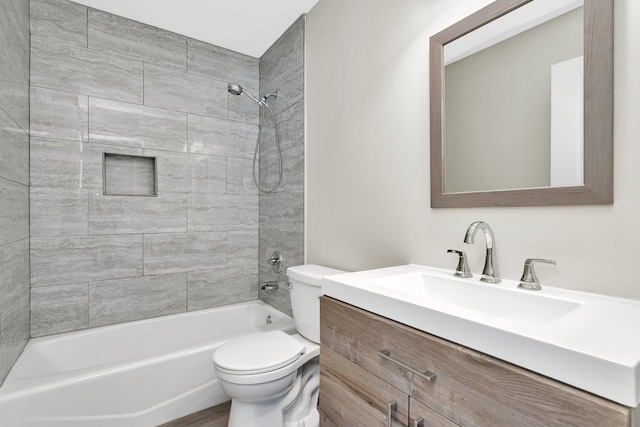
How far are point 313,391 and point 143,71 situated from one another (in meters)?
2.38

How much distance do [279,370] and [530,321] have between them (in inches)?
40.0

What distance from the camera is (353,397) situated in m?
0.97

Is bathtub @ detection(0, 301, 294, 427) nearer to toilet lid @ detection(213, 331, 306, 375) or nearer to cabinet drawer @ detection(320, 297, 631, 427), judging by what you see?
toilet lid @ detection(213, 331, 306, 375)

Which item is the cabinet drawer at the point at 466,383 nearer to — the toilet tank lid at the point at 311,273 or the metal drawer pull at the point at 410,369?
the metal drawer pull at the point at 410,369

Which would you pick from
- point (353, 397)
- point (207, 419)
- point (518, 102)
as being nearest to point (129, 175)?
point (207, 419)

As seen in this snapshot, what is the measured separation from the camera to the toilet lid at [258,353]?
138cm

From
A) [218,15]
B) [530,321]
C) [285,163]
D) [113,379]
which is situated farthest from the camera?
[285,163]

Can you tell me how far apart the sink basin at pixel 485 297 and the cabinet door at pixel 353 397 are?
272 mm

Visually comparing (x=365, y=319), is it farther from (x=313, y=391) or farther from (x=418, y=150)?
(x=313, y=391)

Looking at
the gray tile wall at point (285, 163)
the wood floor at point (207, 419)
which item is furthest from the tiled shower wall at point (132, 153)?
the wood floor at point (207, 419)

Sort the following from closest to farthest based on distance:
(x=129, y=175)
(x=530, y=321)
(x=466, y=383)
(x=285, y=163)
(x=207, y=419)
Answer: (x=466, y=383)
(x=530, y=321)
(x=207, y=419)
(x=129, y=175)
(x=285, y=163)

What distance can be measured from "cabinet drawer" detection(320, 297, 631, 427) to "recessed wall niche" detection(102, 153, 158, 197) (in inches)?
77.1

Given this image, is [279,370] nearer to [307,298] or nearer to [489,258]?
[307,298]

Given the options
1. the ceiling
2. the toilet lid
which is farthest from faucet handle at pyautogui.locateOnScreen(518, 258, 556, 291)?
the ceiling
